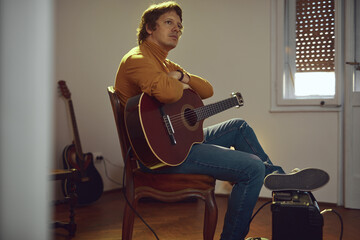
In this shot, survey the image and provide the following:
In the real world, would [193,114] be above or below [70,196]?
above

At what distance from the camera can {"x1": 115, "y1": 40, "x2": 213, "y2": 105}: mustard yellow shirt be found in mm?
1422

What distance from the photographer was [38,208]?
11.6 inches

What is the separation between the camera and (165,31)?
1.75 metres

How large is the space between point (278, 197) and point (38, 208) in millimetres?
1295

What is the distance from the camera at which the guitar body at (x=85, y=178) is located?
2.85 meters

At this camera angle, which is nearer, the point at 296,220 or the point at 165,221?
the point at 296,220

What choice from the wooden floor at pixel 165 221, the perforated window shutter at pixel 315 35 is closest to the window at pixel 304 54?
the perforated window shutter at pixel 315 35

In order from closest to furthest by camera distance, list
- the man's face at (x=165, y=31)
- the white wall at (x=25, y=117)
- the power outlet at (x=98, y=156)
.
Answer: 1. the white wall at (x=25, y=117)
2. the man's face at (x=165, y=31)
3. the power outlet at (x=98, y=156)

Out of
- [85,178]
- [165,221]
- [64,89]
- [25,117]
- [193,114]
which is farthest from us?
[64,89]

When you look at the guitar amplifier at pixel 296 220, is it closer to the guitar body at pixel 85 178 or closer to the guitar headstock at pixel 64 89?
the guitar body at pixel 85 178

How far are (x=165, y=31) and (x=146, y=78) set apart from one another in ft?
1.31

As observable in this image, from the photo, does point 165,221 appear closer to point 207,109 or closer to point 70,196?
point 70,196

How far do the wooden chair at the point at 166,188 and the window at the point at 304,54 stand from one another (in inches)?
73.5

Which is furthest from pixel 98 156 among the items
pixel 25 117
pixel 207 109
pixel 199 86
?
pixel 25 117
